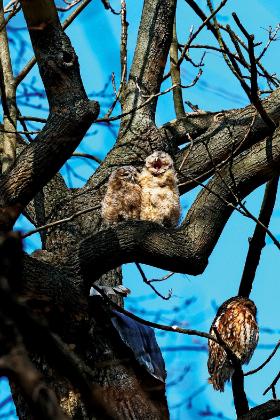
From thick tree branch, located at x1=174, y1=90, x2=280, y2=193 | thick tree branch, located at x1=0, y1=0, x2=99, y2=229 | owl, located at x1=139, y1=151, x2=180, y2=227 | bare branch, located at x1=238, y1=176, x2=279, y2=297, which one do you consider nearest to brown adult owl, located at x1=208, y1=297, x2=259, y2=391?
bare branch, located at x1=238, y1=176, x2=279, y2=297

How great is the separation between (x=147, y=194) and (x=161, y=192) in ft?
0.53

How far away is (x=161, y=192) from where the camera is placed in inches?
204

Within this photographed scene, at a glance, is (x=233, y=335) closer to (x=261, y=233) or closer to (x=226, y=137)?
(x=261, y=233)

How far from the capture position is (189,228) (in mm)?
4168

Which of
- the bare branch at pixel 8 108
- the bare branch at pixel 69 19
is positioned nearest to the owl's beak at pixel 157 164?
the bare branch at pixel 8 108

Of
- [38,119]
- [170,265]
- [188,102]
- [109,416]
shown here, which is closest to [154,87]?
[188,102]

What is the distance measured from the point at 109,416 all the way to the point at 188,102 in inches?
183

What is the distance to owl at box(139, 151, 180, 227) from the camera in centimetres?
517

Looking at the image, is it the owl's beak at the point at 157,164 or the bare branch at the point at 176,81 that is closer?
the owl's beak at the point at 157,164

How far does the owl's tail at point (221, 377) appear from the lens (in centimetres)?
558

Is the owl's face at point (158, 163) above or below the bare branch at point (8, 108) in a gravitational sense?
below

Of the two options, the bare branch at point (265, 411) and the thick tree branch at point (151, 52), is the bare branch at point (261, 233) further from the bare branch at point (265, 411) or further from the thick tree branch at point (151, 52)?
the thick tree branch at point (151, 52)

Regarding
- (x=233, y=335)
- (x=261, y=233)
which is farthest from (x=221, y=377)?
(x=261, y=233)

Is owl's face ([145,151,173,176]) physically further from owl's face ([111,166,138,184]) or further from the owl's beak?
owl's face ([111,166,138,184])
